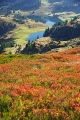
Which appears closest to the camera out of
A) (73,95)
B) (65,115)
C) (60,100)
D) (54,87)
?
(65,115)

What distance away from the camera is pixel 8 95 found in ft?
58.2

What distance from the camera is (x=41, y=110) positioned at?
1467 centimetres

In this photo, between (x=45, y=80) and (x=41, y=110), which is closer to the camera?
(x=41, y=110)

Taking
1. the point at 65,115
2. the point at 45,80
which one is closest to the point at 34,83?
the point at 45,80

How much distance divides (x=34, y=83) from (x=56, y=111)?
875cm

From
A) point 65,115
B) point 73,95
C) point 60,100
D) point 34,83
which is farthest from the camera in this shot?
point 34,83

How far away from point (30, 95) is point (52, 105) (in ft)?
9.98

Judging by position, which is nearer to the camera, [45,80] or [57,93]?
[57,93]

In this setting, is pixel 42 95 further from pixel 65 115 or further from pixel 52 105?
pixel 65 115

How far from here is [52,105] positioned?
50.8 ft

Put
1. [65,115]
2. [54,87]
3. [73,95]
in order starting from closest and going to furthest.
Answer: [65,115] < [73,95] < [54,87]

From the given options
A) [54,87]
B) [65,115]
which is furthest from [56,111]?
[54,87]

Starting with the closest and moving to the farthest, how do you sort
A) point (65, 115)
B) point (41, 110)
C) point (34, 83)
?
1. point (65, 115)
2. point (41, 110)
3. point (34, 83)

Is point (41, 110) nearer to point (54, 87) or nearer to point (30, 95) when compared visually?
point (30, 95)
